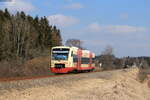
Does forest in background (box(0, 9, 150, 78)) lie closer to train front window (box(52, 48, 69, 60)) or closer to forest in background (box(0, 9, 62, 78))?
forest in background (box(0, 9, 62, 78))

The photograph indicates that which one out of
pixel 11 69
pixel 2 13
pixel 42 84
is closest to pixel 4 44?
pixel 2 13

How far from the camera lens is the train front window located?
2856cm

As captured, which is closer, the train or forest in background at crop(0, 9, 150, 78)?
the train

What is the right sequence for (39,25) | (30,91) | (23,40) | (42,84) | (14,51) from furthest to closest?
(39,25) → (23,40) → (14,51) → (42,84) → (30,91)

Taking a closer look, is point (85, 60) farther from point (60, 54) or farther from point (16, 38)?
point (16, 38)

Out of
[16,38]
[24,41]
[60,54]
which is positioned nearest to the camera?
[60,54]

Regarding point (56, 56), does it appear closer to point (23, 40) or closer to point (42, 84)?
point (42, 84)

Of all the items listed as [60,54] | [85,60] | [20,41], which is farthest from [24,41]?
[60,54]

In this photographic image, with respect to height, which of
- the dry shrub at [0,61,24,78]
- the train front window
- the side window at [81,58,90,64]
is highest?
the train front window

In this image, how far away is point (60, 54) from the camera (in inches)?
1136

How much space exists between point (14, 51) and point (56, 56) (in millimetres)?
25436

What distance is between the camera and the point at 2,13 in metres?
62.4

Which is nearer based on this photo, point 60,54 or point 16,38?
point 60,54

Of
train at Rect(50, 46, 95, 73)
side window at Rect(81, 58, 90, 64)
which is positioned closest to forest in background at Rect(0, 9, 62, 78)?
side window at Rect(81, 58, 90, 64)
